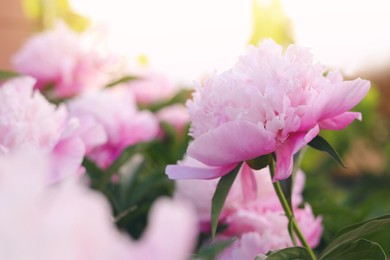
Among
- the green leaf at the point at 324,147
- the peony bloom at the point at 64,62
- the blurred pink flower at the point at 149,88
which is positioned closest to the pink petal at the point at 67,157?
the green leaf at the point at 324,147

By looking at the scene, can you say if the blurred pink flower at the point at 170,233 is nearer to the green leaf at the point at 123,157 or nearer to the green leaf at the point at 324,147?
the green leaf at the point at 324,147

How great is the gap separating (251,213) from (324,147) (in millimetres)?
77

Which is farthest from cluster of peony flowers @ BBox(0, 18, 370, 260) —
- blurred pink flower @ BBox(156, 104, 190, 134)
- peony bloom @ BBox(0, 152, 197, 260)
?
blurred pink flower @ BBox(156, 104, 190, 134)

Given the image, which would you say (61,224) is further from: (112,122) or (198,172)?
(112,122)

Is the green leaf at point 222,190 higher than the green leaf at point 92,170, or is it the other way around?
the green leaf at point 222,190

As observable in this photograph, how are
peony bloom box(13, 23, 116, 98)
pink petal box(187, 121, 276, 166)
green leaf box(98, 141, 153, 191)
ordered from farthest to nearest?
peony bloom box(13, 23, 116, 98) → green leaf box(98, 141, 153, 191) → pink petal box(187, 121, 276, 166)

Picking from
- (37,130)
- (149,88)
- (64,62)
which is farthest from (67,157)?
(149,88)

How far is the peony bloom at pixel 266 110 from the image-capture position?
0.25m

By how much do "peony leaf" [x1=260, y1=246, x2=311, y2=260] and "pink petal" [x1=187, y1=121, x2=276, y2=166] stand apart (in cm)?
4

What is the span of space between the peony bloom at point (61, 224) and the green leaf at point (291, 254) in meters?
0.14

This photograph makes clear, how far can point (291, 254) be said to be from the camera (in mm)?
257

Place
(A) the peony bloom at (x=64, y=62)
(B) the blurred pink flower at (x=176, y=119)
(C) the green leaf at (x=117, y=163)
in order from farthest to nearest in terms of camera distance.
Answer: (B) the blurred pink flower at (x=176, y=119) → (A) the peony bloom at (x=64, y=62) → (C) the green leaf at (x=117, y=163)

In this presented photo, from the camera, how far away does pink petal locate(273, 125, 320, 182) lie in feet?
0.82

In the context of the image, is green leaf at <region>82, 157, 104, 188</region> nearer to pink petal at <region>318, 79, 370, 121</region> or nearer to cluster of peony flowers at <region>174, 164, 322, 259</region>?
cluster of peony flowers at <region>174, 164, 322, 259</region>
